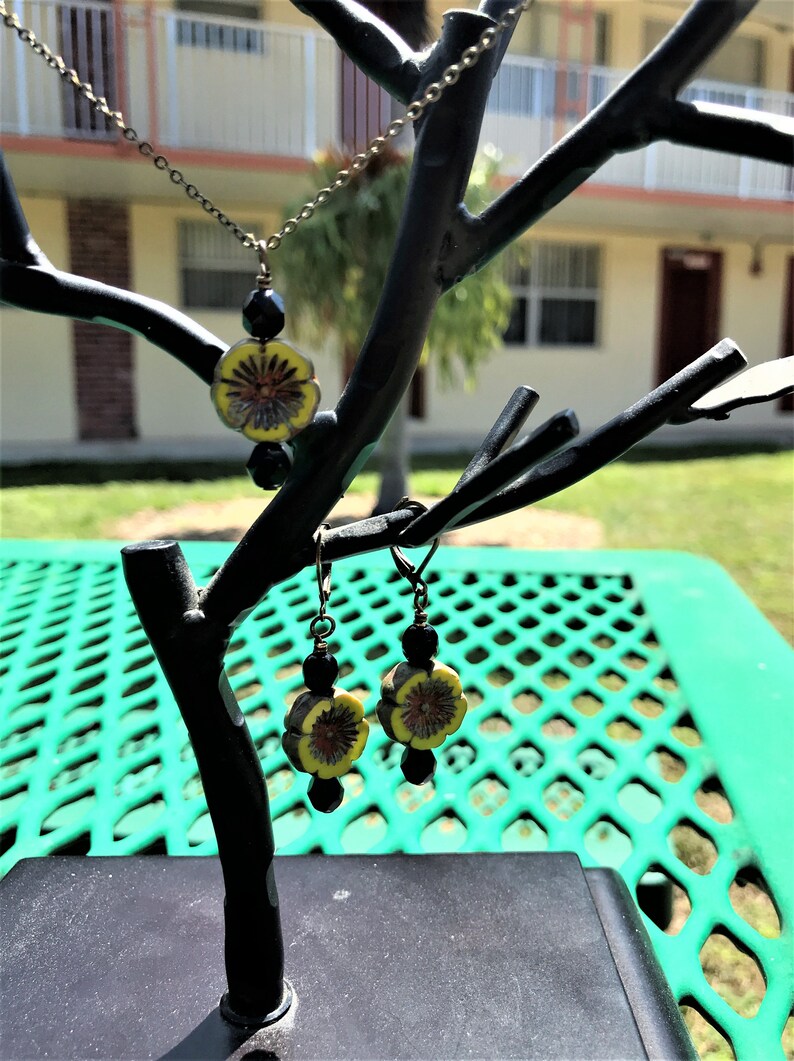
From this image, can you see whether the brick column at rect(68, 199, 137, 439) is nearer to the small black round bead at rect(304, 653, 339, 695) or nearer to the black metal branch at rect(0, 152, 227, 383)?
the black metal branch at rect(0, 152, 227, 383)

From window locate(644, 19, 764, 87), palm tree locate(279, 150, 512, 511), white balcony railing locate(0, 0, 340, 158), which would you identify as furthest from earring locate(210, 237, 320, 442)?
window locate(644, 19, 764, 87)

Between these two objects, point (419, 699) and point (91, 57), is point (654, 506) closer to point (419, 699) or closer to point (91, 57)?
point (419, 699)

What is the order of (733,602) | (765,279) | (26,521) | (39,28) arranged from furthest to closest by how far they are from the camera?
1. (765,279)
2. (39,28)
3. (26,521)
4. (733,602)

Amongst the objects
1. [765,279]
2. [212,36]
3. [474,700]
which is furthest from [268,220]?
[474,700]

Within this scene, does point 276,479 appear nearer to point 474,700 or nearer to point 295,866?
point 295,866

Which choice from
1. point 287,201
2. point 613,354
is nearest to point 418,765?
point 287,201

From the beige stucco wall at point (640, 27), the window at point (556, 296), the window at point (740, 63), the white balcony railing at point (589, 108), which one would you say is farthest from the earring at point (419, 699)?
the window at point (740, 63)

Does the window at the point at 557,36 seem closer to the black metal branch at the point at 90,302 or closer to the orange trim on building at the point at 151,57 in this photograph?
the orange trim on building at the point at 151,57
